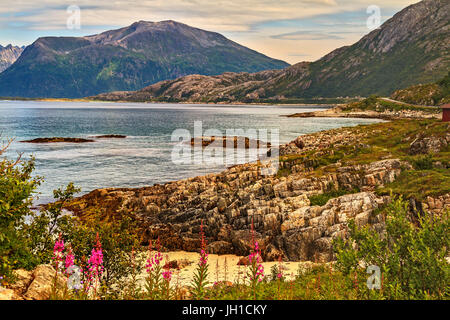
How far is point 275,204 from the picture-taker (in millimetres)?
36406

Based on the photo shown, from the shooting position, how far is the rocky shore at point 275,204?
102 ft

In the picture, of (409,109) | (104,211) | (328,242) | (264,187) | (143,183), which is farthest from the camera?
(409,109)

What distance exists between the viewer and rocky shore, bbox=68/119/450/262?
31047 mm

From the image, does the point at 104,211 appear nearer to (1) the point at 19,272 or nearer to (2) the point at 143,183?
(2) the point at 143,183

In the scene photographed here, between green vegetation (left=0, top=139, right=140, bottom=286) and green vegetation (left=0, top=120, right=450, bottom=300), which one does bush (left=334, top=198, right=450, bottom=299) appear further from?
green vegetation (left=0, top=139, right=140, bottom=286)

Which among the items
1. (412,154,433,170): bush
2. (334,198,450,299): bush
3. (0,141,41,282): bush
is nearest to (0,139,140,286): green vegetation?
(0,141,41,282): bush

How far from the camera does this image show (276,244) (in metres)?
32.0

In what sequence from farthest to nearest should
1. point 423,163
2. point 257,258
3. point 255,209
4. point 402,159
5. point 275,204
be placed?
point 402,159
point 423,163
point 275,204
point 255,209
point 257,258

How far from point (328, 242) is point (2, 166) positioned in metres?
23.4

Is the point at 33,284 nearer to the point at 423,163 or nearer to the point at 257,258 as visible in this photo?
the point at 257,258

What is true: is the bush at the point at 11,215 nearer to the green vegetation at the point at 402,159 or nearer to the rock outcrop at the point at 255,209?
the rock outcrop at the point at 255,209

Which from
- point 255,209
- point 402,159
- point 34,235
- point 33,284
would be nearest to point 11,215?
point 33,284
